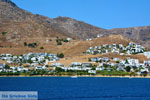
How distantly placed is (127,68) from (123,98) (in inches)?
2963

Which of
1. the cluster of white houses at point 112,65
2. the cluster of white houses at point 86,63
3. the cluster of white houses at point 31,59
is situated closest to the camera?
the cluster of white houses at point 112,65

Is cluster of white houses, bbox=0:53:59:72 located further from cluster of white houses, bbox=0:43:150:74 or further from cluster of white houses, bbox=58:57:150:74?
cluster of white houses, bbox=58:57:150:74

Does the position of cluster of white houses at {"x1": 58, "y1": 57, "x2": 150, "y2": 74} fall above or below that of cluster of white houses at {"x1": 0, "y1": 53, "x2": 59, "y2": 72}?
below

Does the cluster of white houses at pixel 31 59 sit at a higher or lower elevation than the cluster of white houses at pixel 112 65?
higher

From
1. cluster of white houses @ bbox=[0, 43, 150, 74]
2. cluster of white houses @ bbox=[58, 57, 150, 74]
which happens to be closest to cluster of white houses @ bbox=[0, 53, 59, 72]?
cluster of white houses @ bbox=[0, 43, 150, 74]

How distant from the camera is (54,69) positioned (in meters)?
162

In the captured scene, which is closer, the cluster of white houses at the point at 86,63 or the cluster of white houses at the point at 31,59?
the cluster of white houses at the point at 86,63

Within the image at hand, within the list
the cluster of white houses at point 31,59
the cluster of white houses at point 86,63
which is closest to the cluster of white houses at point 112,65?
the cluster of white houses at point 86,63

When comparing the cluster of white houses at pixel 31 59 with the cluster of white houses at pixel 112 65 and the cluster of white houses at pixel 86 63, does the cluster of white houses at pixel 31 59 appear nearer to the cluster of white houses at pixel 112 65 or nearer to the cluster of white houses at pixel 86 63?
the cluster of white houses at pixel 86 63

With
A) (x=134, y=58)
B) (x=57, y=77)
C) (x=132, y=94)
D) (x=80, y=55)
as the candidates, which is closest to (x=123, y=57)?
(x=134, y=58)

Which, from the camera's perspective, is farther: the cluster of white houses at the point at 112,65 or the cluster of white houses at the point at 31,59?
the cluster of white houses at the point at 31,59

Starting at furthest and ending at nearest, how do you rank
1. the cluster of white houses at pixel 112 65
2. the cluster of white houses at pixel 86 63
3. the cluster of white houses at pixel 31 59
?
the cluster of white houses at pixel 31 59 → the cluster of white houses at pixel 86 63 → the cluster of white houses at pixel 112 65

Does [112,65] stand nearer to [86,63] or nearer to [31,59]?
[86,63]

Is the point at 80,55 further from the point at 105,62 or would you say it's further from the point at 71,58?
the point at 105,62
